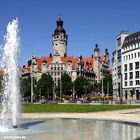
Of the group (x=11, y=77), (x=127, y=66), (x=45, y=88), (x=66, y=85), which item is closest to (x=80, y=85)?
(x=66, y=85)

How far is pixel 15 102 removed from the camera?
31.6m

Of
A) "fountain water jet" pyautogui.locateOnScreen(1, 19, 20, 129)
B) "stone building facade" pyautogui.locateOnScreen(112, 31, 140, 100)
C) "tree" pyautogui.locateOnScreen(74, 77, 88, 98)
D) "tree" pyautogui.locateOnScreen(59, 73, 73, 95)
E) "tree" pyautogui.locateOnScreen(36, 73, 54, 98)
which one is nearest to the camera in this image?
"fountain water jet" pyautogui.locateOnScreen(1, 19, 20, 129)

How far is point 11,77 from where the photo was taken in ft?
104

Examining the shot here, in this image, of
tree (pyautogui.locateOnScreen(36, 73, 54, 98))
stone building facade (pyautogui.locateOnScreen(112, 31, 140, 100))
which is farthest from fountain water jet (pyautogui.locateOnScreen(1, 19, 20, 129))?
tree (pyautogui.locateOnScreen(36, 73, 54, 98))

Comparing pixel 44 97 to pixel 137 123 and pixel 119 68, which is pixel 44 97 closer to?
pixel 119 68

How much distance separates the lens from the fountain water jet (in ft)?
103

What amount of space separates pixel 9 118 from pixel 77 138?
1016 cm

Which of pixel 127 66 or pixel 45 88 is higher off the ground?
pixel 127 66

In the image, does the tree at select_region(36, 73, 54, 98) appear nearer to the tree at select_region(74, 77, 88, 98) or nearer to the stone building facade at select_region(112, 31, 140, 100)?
the tree at select_region(74, 77, 88, 98)

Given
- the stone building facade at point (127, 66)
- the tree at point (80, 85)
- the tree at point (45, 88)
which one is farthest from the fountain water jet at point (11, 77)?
the tree at point (80, 85)

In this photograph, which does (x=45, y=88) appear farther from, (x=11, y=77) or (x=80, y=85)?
(x=11, y=77)

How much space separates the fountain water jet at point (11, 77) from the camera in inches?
1240

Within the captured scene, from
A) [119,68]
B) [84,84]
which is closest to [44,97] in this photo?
[84,84]

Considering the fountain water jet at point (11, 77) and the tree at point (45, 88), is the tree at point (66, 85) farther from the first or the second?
the fountain water jet at point (11, 77)
